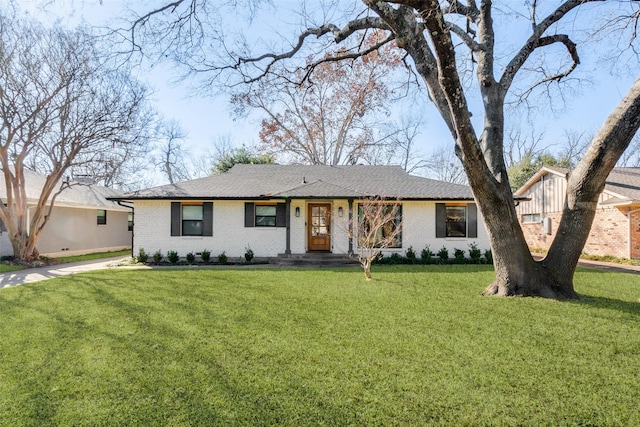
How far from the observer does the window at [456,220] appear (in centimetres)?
1198

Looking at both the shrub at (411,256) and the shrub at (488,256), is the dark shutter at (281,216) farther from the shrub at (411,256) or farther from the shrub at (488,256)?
the shrub at (488,256)

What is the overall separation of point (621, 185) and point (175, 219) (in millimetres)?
18397

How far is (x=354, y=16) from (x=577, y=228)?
625 cm

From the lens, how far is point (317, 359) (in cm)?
344

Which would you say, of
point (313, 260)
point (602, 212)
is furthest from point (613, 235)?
point (313, 260)

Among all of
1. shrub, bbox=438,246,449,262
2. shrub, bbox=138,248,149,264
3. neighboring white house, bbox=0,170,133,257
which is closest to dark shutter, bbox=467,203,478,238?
shrub, bbox=438,246,449,262

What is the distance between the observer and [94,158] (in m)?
13.1

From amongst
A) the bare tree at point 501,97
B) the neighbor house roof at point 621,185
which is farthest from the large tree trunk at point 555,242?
the neighbor house roof at point 621,185

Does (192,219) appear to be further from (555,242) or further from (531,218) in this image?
(531,218)

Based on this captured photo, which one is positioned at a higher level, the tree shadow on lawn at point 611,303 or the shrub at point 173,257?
the shrub at point 173,257

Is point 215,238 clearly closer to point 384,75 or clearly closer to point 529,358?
point 529,358

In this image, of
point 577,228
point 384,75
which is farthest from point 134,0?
point 384,75

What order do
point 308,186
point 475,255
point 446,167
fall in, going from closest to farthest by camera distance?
point 475,255, point 308,186, point 446,167

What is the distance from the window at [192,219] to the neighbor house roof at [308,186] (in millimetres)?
610
